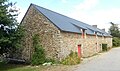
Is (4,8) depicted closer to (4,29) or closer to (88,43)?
(4,29)

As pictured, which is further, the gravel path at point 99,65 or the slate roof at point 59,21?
the slate roof at point 59,21

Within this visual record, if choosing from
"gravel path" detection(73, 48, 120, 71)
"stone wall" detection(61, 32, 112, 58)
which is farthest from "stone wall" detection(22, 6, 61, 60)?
"gravel path" detection(73, 48, 120, 71)

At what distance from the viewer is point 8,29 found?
2316cm

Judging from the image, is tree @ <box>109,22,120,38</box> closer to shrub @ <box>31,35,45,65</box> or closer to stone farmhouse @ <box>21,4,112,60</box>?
stone farmhouse @ <box>21,4,112,60</box>

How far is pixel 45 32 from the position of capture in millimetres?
26062

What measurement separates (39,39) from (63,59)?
147 inches

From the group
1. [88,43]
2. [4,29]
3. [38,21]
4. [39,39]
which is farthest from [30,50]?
[88,43]

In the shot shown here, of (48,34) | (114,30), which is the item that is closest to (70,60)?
(48,34)

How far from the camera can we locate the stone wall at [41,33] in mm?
25266

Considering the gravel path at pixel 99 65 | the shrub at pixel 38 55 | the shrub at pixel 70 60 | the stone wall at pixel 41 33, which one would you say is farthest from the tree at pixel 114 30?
the shrub at pixel 38 55

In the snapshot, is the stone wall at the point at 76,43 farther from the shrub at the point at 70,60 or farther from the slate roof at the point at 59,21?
the slate roof at the point at 59,21

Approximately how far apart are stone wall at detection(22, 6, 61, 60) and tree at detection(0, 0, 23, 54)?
3003 millimetres

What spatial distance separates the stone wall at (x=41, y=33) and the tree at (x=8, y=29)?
300 centimetres

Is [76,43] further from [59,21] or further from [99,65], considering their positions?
[99,65]
